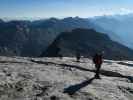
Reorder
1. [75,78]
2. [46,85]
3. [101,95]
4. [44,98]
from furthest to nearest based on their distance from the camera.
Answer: [75,78]
[46,85]
[101,95]
[44,98]

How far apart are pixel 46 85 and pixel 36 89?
147 centimetres

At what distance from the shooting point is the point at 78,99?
66.3 feet

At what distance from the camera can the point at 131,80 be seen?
1172 inches

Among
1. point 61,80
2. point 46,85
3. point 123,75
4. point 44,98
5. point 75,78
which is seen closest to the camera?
point 44,98

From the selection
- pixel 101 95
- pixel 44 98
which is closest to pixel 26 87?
pixel 44 98

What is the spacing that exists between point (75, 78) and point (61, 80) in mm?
2277

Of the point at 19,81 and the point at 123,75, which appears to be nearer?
the point at 19,81

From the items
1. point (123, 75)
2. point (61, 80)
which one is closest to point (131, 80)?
point (123, 75)

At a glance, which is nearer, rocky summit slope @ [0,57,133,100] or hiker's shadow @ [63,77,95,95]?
rocky summit slope @ [0,57,133,100]

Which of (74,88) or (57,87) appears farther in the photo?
(57,87)

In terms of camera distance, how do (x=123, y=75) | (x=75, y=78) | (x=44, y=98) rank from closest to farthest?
(x=44, y=98) → (x=75, y=78) → (x=123, y=75)

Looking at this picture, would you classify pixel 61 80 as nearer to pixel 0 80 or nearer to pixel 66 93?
pixel 66 93

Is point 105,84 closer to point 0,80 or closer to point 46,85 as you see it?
point 46,85

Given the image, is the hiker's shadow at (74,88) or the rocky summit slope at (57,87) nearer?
the rocky summit slope at (57,87)
